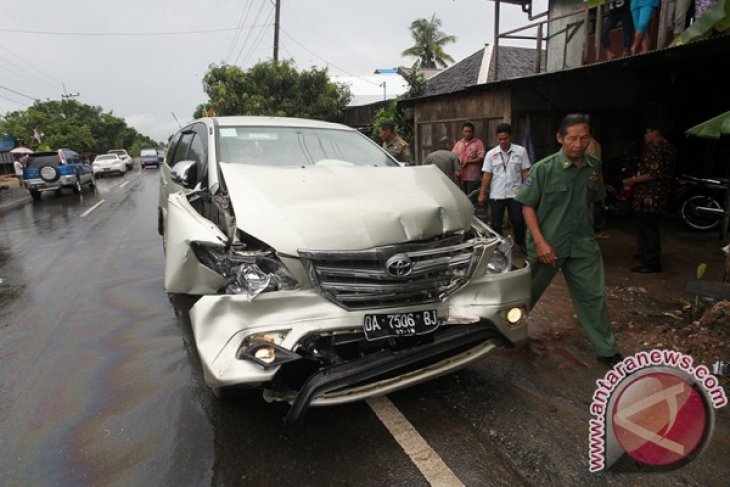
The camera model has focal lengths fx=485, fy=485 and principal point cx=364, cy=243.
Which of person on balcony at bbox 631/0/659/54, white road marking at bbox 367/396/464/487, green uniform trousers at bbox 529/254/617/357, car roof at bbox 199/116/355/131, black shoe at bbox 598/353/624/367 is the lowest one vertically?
black shoe at bbox 598/353/624/367

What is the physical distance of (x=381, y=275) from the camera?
2398 mm

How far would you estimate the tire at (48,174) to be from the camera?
1584cm

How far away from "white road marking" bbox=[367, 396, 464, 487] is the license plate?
598 millimetres

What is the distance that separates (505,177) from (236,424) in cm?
457

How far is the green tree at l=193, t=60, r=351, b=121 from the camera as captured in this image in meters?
20.4

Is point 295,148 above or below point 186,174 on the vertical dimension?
above

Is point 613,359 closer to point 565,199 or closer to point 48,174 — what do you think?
point 565,199

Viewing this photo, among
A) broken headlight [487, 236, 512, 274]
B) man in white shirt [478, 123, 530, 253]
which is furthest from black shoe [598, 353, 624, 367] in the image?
man in white shirt [478, 123, 530, 253]

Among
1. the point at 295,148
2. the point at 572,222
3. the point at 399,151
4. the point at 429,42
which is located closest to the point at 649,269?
the point at 572,222

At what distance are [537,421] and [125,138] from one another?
74.9m

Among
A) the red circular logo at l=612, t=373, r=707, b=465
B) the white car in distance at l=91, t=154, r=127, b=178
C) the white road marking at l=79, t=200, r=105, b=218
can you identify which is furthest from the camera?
the white car in distance at l=91, t=154, r=127, b=178

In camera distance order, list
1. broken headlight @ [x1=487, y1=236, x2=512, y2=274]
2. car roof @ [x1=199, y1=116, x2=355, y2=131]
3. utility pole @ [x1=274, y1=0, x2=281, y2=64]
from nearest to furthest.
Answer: broken headlight @ [x1=487, y1=236, x2=512, y2=274] → car roof @ [x1=199, y1=116, x2=355, y2=131] → utility pole @ [x1=274, y1=0, x2=281, y2=64]

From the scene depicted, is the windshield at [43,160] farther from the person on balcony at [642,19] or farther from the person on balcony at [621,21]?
the person on balcony at [642,19]

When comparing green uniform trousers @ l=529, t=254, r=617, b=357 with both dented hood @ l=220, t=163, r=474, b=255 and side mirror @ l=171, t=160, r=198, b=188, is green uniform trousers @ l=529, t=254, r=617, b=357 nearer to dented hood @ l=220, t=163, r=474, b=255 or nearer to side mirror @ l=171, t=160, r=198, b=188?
dented hood @ l=220, t=163, r=474, b=255
